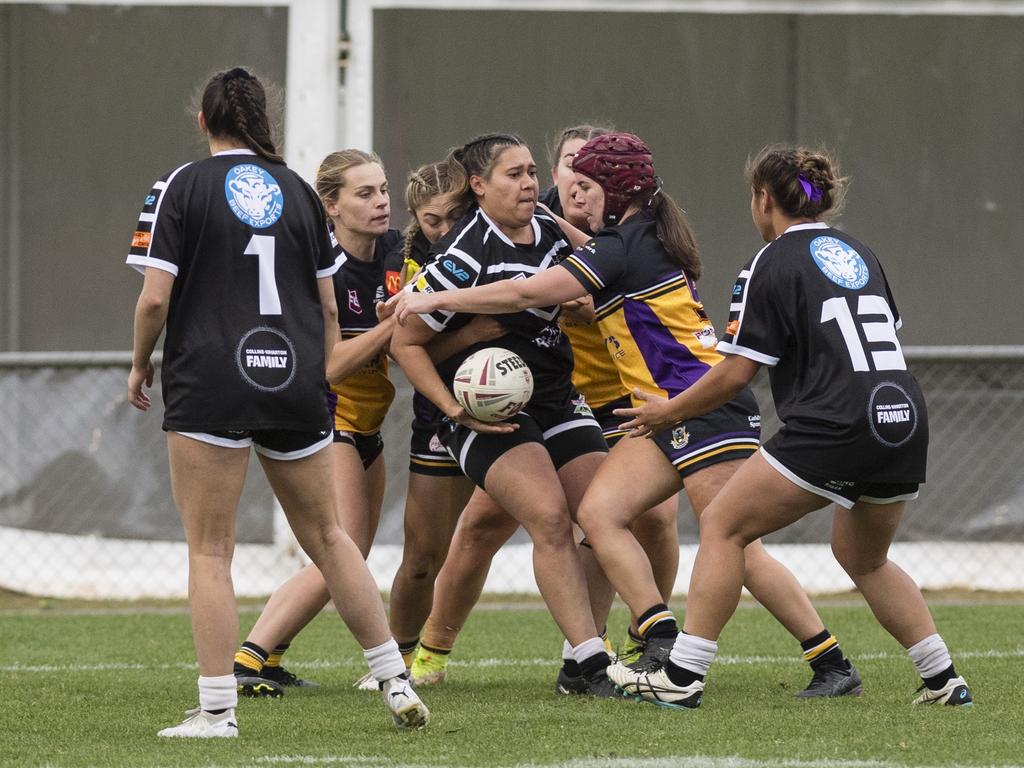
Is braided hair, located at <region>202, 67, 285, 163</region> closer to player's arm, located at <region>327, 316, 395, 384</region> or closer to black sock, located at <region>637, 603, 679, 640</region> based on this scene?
player's arm, located at <region>327, 316, 395, 384</region>

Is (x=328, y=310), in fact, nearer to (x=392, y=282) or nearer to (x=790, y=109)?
(x=392, y=282)

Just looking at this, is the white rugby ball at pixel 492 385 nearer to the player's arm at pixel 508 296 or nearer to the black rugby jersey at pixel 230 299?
the player's arm at pixel 508 296

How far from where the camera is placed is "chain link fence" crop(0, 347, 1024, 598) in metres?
9.60

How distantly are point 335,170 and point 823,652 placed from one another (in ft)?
8.43

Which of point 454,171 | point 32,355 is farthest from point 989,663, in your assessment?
point 32,355

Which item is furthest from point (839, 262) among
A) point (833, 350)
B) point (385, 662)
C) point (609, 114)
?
point (609, 114)

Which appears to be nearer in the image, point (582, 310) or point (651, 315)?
point (651, 315)

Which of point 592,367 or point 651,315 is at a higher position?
point 651,315

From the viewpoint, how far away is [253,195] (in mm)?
4578

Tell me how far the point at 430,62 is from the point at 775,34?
93.7 inches

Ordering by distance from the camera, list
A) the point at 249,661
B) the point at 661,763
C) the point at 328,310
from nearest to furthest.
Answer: the point at 661,763
the point at 328,310
the point at 249,661

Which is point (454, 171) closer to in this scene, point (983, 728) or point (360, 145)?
point (983, 728)

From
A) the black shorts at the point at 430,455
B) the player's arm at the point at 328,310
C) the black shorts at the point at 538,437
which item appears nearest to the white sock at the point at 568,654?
the black shorts at the point at 538,437

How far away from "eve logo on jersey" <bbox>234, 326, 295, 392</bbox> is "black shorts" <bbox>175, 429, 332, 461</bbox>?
148 mm
